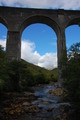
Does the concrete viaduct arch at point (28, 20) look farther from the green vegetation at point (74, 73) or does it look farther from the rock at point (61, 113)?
the green vegetation at point (74, 73)

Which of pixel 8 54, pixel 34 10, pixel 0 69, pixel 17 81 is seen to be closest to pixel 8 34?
pixel 8 54

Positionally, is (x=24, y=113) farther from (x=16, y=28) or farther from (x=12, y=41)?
(x=16, y=28)

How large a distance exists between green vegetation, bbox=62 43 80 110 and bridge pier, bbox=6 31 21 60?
9.36 m

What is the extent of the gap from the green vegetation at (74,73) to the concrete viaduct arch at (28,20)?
8.81m

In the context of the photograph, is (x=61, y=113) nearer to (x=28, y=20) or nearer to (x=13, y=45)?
(x=13, y=45)

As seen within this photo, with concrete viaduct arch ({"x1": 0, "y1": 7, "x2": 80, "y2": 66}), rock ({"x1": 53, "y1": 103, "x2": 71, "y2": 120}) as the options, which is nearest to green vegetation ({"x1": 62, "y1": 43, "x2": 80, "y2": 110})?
rock ({"x1": 53, "y1": 103, "x2": 71, "y2": 120})

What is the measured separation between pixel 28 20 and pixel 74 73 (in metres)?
12.0

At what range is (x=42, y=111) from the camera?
779cm

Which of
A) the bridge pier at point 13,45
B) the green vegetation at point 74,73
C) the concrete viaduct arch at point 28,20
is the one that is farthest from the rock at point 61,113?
the bridge pier at point 13,45

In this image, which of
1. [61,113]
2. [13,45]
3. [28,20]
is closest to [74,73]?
[61,113]

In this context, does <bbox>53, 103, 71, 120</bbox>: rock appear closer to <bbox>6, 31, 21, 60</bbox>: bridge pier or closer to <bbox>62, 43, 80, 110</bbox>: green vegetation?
<bbox>62, 43, 80, 110</bbox>: green vegetation

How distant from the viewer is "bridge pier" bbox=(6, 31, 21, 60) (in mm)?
14972

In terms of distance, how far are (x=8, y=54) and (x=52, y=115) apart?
947 centimetres

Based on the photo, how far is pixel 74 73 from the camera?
5.88m
